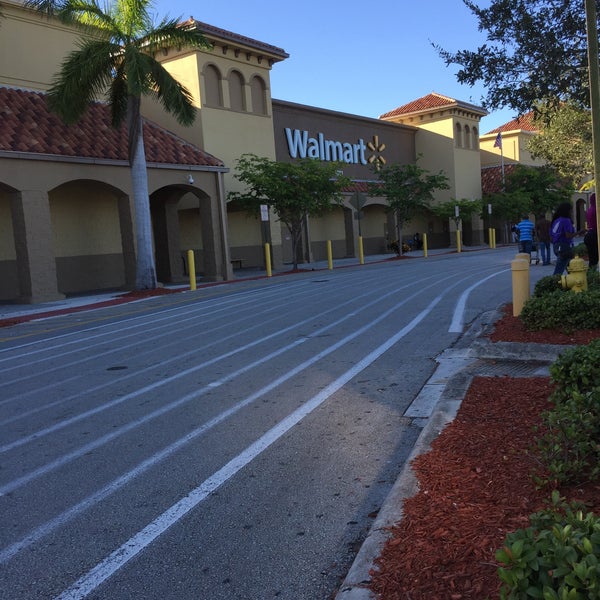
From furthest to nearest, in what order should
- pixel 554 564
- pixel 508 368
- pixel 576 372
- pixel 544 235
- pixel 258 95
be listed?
pixel 258 95 → pixel 544 235 → pixel 508 368 → pixel 576 372 → pixel 554 564

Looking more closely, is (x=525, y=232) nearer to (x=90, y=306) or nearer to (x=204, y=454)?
(x=90, y=306)

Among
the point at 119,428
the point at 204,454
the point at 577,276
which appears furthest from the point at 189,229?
the point at 204,454

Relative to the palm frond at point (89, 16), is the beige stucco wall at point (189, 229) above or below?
below

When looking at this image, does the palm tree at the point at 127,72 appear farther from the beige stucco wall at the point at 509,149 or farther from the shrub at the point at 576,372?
the beige stucco wall at the point at 509,149

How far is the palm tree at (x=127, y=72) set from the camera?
686 inches

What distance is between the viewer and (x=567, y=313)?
23.8 ft

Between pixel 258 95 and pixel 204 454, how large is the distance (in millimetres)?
26085

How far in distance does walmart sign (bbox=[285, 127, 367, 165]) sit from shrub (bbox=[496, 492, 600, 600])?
102 ft

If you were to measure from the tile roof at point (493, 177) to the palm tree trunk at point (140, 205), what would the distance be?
3384cm

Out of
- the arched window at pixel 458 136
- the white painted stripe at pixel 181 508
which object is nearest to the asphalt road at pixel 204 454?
the white painted stripe at pixel 181 508

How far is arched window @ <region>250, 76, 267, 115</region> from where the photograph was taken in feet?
92.5

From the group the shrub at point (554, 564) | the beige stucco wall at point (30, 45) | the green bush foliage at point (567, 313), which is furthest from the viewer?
the beige stucco wall at point (30, 45)

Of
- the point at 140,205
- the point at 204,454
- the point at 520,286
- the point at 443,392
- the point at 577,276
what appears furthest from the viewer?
the point at 140,205

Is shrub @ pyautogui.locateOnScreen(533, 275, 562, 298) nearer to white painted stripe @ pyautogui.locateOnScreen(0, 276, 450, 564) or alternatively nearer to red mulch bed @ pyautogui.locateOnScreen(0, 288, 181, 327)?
white painted stripe @ pyautogui.locateOnScreen(0, 276, 450, 564)
